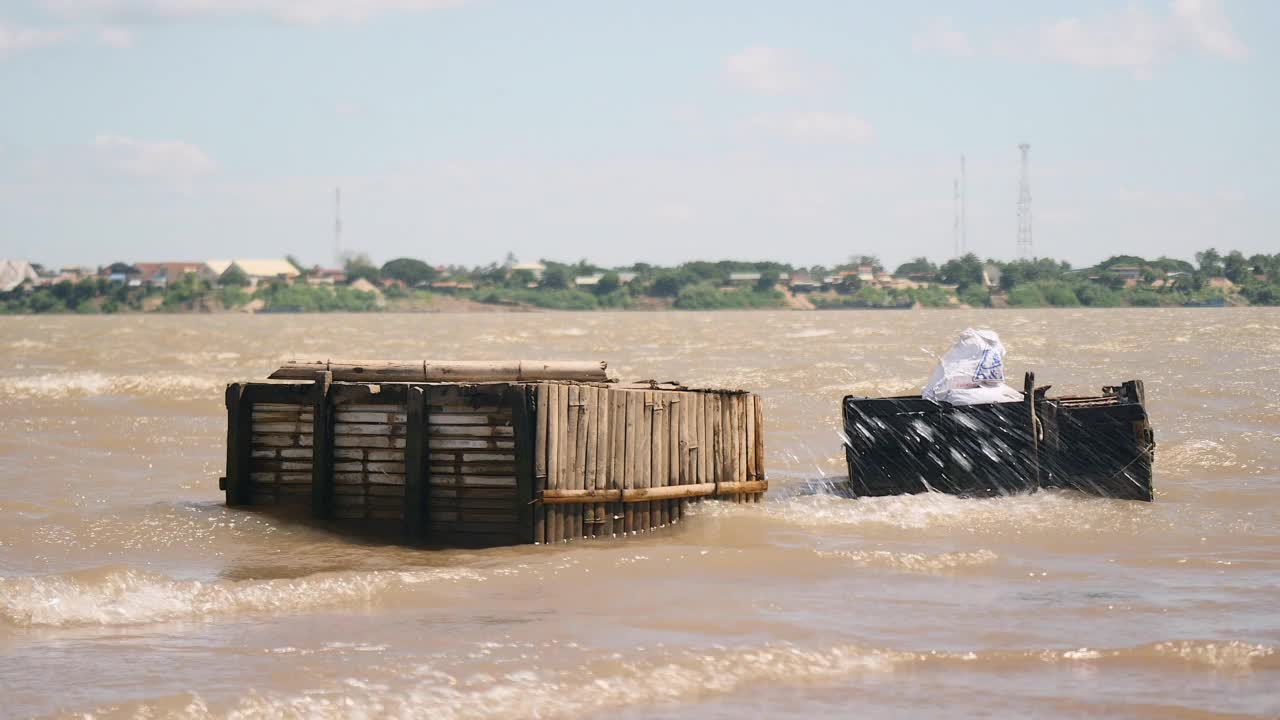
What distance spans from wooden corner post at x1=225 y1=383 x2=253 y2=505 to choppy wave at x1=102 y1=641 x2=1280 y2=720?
623 centimetres

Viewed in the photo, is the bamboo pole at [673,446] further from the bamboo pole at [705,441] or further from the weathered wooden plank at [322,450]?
the weathered wooden plank at [322,450]

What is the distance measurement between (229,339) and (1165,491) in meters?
68.7

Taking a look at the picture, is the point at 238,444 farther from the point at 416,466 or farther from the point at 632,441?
the point at 632,441

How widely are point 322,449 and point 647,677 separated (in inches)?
247

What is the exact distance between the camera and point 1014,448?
60.7 ft

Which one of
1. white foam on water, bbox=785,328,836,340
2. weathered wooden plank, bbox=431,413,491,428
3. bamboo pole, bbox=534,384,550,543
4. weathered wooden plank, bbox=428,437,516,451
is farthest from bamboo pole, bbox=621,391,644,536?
white foam on water, bbox=785,328,836,340

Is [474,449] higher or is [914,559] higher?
[474,449]

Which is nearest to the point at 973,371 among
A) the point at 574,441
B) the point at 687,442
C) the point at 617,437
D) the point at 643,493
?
the point at 687,442

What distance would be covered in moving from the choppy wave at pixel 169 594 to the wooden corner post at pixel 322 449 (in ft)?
6.87

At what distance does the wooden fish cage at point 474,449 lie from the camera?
1491cm

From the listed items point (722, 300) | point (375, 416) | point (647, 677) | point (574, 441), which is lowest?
point (647, 677)

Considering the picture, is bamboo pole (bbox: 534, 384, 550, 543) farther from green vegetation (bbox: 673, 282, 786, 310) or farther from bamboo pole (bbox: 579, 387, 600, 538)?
green vegetation (bbox: 673, 282, 786, 310)

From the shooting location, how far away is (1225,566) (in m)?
14.6

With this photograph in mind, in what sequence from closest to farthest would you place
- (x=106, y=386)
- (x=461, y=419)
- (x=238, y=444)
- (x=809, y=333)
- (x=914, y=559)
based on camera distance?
(x=914, y=559), (x=461, y=419), (x=238, y=444), (x=106, y=386), (x=809, y=333)
